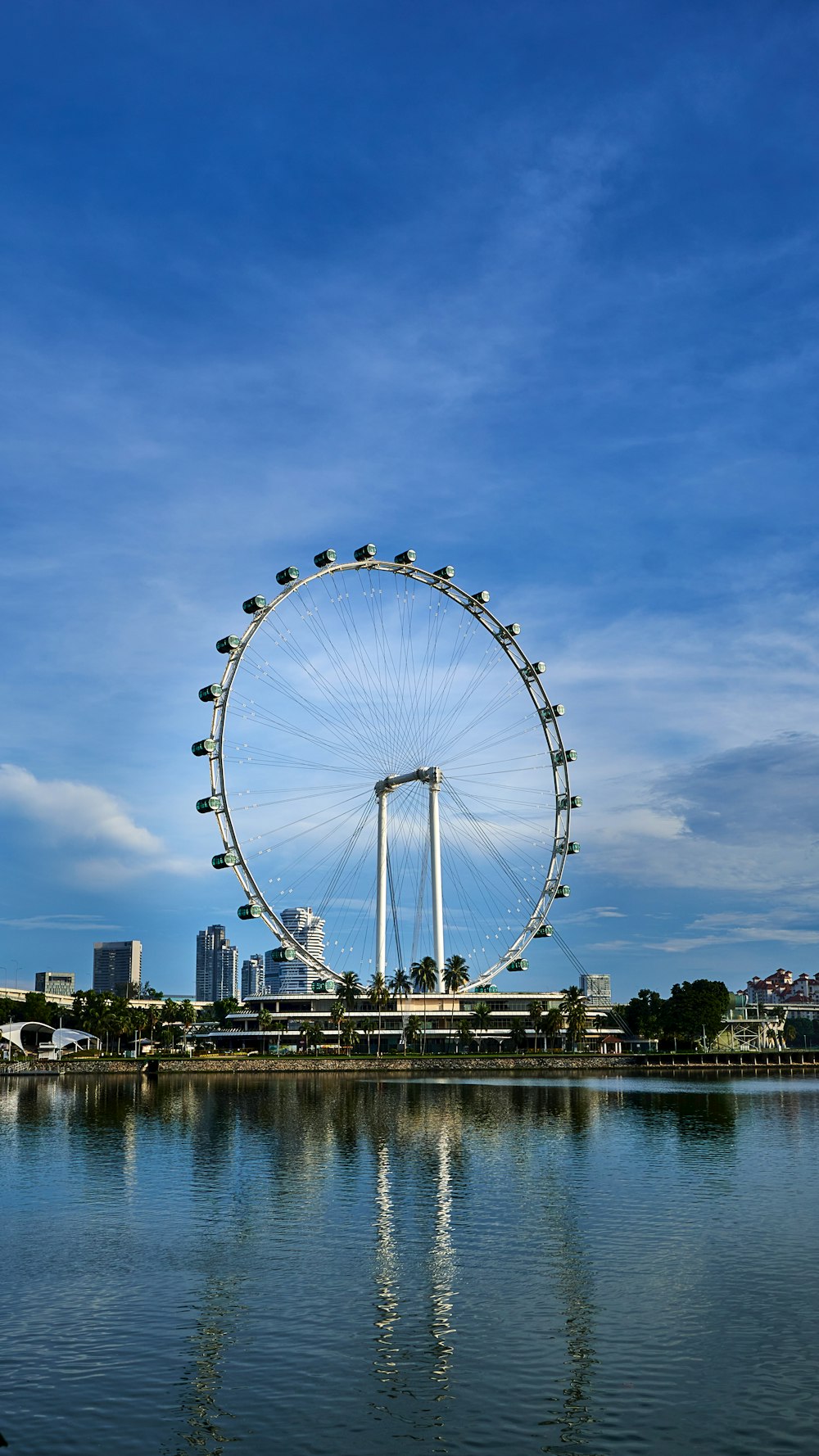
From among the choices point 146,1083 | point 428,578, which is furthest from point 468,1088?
point 428,578

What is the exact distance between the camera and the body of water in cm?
2420

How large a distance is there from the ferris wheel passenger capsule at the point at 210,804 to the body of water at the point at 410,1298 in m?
53.0

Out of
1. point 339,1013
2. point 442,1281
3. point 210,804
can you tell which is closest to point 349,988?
point 339,1013

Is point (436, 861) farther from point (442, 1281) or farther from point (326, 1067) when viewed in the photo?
point (442, 1281)

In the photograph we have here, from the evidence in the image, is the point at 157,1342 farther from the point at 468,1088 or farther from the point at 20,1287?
the point at 468,1088

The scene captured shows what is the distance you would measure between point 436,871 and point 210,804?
43.4 meters

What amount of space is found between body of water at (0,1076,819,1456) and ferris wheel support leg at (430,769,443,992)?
81.0m

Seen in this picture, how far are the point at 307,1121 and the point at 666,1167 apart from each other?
34442mm

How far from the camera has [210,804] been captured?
12356cm

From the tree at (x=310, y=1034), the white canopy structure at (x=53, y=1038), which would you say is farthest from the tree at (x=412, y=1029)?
the white canopy structure at (x=53, y=1038)

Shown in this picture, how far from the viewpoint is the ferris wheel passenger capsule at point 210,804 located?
4847 inches

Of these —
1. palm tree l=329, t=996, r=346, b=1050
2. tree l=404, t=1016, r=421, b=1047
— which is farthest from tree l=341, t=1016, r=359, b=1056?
tree l=404, t=1016, r=421, b=1047

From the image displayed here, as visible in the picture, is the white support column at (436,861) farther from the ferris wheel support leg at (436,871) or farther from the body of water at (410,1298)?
the body of water at (410,1298)

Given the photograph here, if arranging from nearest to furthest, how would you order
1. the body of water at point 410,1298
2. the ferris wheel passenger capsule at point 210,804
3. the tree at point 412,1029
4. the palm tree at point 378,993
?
the body of water at point 410,1298, the ferris wheel passenger capsule at point 210,804, the palm tree at point 378,993, the tree at point 412,1029
